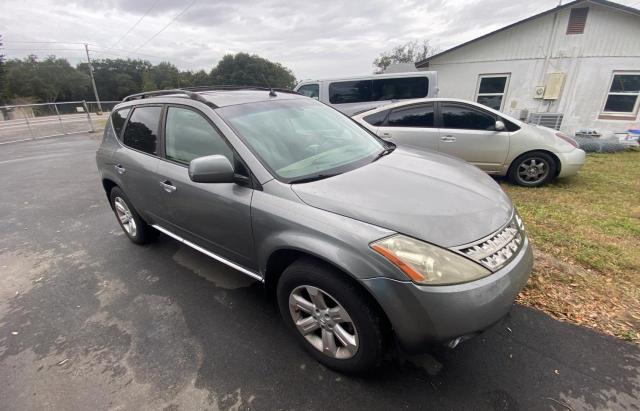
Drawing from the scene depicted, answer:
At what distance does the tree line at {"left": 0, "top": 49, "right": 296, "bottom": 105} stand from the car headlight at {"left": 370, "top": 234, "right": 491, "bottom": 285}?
2099 inches

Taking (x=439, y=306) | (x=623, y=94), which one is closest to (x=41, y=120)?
(x=439, y=306)

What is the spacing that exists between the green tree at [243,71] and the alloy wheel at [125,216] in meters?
55.4

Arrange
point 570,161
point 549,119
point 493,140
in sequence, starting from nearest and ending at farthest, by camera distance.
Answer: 1. point 570,161
2. point 493,140
3. point 549,119

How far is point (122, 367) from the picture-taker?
2104mm

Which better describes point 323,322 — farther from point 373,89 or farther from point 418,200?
point 373,89

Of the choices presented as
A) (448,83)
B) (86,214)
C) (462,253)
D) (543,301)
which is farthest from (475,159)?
(448,83)

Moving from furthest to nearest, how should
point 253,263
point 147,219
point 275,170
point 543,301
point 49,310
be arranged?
1. point 147,219
2. point 49,310
3. point 543,301
4. point 253,263
5. point 275,170

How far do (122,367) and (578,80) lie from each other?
545 inches

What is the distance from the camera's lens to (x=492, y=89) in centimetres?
1141

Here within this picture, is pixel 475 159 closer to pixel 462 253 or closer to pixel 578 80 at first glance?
pixel 462 253

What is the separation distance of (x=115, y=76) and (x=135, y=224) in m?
80.0

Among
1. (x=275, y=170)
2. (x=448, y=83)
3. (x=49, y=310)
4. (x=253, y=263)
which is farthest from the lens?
(x=448, y=83)

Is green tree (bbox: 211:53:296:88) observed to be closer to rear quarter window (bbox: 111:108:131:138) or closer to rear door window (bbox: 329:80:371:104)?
rear door window (bbox: 329:80:371:104)

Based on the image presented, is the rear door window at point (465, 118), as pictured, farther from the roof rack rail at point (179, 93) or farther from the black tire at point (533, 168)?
the roof rack rail at point (179, 93)
